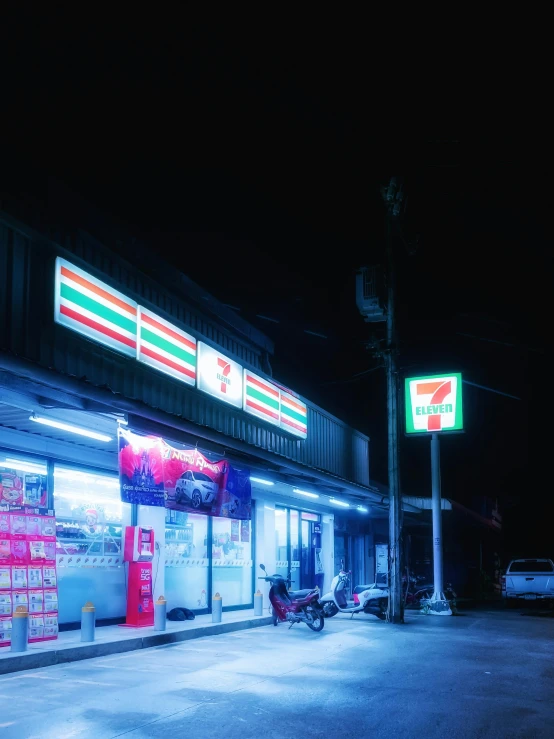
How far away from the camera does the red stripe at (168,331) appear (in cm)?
1228

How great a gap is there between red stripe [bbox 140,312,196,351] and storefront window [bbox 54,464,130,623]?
3356mm

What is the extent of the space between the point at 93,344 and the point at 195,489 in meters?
3.80

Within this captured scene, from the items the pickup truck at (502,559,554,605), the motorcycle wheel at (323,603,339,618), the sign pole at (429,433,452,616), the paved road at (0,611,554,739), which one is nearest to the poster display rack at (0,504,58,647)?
the paved road at (0,611,554,739)

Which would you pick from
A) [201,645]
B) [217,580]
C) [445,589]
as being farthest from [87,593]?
[445,589]

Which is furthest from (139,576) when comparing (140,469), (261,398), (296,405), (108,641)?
(296,405)

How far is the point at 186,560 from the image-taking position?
17141 millimetres

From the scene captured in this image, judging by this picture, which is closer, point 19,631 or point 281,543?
point 19,631

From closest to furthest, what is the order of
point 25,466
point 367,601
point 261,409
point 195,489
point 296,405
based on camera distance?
point 25,466 → point 195,489 → point 261,409 → point 296,405 → point 367,601

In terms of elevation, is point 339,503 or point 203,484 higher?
point 203,484

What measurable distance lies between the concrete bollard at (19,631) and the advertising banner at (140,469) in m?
2.22

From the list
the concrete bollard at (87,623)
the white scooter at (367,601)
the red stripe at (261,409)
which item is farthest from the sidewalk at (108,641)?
the red stripe at (261,409)

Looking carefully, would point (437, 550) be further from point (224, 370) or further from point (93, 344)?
point (93, 344)

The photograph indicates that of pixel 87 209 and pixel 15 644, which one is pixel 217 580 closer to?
pixel 15 644

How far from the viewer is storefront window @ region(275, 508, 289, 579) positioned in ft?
73.3
